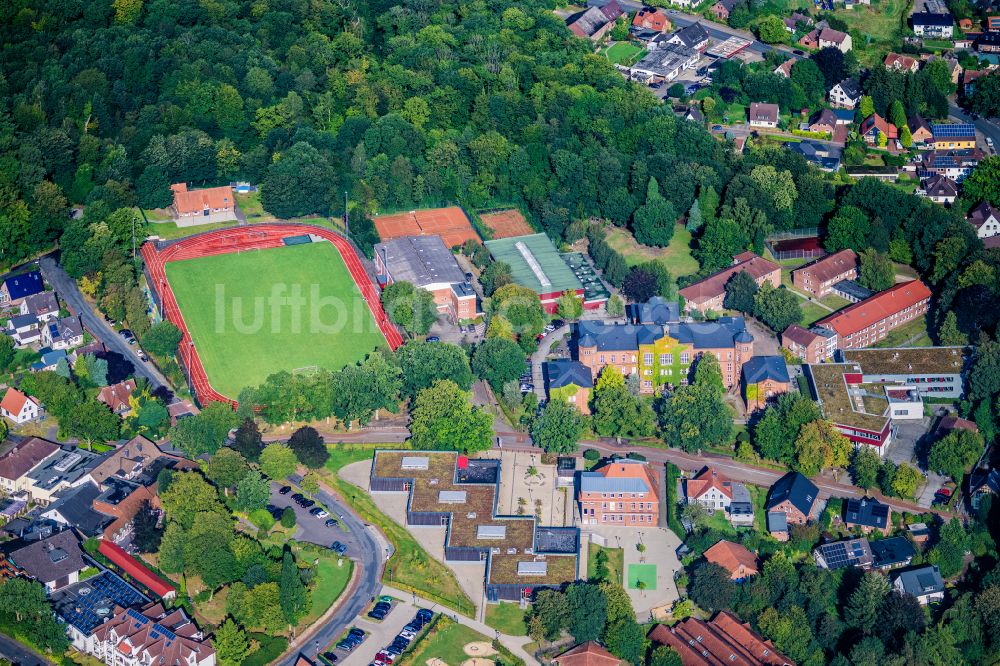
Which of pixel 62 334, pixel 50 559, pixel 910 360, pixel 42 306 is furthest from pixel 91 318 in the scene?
pixel 910 360

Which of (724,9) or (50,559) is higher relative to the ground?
(50,559)

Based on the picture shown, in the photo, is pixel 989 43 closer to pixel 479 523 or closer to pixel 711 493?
pixel 711 493

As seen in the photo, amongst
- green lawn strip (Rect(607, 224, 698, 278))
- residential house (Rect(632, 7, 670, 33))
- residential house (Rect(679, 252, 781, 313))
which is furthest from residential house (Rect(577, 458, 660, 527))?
residential house (Rect(632, 7, 670, 33))

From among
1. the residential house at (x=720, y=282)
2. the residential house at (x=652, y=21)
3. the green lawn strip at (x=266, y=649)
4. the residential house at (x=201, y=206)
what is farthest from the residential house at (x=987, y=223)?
the green lawn strip at (x=266, y=649)

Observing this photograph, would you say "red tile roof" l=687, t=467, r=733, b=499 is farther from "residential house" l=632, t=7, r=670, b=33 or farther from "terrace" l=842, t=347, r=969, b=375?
"residential house" l=632, t=7, r=670, b=33

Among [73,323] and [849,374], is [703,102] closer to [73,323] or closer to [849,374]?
[849,374]

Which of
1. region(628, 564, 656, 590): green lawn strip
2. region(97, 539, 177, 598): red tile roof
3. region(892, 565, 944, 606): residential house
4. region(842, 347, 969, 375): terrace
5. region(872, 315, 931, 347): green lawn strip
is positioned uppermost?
region(97, 539, 177, 598): red tile roof
